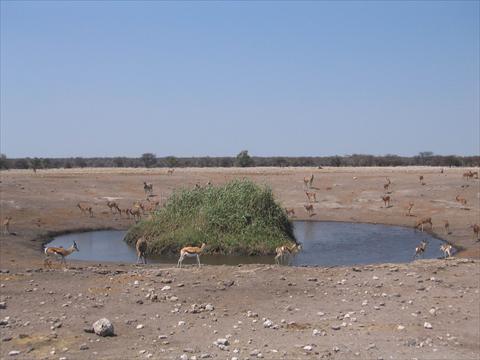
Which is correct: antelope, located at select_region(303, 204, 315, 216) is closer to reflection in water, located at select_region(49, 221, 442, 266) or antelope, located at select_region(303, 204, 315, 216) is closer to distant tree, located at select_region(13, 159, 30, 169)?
reflection in water, located at select_region(49, 221, 442, 266)

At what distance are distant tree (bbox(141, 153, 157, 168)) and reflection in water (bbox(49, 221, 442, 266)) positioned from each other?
256 feet

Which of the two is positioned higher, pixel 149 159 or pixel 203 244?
pixel 149 159

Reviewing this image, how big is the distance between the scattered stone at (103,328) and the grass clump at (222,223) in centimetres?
1371

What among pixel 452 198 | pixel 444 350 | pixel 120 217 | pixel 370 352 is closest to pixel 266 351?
pixel 370 352

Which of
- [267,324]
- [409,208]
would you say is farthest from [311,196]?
[267,324]

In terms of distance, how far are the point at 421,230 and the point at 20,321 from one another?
85.3 feet

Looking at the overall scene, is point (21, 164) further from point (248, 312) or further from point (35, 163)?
point (248, 312)

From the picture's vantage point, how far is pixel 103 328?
11297 millimetres

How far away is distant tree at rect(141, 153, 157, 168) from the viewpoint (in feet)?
368

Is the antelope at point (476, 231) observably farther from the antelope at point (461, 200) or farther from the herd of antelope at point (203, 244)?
the antelope at point (461, 200)

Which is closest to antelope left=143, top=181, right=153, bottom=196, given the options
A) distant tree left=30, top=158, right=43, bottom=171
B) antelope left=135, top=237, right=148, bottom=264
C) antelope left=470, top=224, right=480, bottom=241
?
antelope left=135, top=237, right=148, bottom=264

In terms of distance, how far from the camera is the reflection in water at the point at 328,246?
2436 cm

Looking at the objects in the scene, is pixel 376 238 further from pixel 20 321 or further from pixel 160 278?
pixel 20 321

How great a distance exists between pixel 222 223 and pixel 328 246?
516 centimetres
